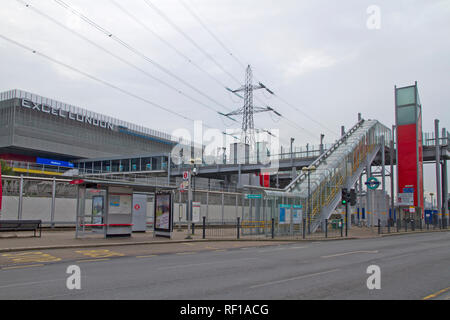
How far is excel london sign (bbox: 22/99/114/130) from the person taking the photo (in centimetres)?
6856

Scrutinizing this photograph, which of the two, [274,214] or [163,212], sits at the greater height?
[163,212]

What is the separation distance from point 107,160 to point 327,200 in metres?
56.0

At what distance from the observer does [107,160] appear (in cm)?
7856

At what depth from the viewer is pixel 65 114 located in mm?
74875

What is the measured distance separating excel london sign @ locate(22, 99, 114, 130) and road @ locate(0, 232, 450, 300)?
62.8m

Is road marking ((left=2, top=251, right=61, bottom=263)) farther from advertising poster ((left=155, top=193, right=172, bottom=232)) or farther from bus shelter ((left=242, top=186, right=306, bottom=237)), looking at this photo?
bus shelter ((left=242, top=186, right=306, bottom=237))

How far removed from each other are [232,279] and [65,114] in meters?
72.3

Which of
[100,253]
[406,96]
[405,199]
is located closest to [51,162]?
[405,199]

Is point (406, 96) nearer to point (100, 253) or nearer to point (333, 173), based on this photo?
point (333, 173)

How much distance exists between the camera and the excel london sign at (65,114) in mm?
68562

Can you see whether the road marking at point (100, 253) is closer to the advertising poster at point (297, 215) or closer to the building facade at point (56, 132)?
the advertising poster at point (297, 215)

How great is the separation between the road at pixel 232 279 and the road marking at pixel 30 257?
96 centimetres

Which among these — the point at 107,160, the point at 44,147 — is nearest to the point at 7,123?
the point at 44,147

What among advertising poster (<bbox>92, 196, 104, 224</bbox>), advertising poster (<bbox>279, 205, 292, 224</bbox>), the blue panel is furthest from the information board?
the blue panel
